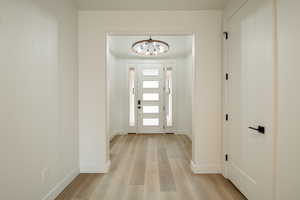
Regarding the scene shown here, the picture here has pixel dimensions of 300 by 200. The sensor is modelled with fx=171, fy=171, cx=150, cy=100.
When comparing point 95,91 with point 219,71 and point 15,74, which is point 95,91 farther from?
point 219,71

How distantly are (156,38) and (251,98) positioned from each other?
9.22 feet

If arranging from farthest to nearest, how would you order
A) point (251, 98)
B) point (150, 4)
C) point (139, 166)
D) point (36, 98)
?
point (139, 166) < point (150, 4) < point (251, 98) < point (36, 98)

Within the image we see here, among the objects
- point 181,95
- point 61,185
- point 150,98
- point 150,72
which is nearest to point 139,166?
point 61,185

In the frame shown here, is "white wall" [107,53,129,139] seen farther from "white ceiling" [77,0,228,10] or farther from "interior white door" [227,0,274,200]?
"interior white door" [227,0,274,200]

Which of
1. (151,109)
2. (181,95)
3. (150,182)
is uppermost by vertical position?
(181,95)

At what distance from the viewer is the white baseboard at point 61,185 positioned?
209 cm

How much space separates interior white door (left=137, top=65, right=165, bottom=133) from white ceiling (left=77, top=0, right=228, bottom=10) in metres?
3.32

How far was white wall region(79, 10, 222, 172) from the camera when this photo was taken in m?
2.92

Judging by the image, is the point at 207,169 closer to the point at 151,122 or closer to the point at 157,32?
the point at 157,32

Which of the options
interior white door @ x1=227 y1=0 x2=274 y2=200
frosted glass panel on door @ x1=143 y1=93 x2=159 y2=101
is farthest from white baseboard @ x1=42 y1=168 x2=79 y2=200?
frosted glass panel on door @ x1=143 y1=93 x2=159 y2=101

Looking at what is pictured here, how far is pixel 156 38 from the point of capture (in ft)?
13.8

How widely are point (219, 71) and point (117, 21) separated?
1943 mm

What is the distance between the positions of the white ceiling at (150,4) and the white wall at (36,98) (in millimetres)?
322

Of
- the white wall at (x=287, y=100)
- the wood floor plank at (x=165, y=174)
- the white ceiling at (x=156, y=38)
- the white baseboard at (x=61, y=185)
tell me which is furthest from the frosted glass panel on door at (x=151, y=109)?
the white wall at (x=287, y=100)
